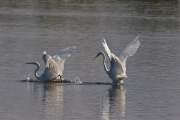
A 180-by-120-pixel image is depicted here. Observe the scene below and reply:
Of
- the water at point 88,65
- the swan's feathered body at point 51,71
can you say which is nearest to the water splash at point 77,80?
the water at point 88,65

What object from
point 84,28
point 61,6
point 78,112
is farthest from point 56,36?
point 61,6

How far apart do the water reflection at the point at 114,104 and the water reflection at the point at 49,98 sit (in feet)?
3.21

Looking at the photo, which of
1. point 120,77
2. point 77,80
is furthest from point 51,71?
point 120,77

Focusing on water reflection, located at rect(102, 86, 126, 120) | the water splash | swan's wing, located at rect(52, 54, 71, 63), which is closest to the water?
water reflection, located at rect(102, 86, 126, 120)

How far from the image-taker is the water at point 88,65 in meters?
24.4

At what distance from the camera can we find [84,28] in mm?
51531

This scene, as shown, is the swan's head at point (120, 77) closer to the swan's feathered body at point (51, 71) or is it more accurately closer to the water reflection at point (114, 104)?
the water reflection at point (114, 104)

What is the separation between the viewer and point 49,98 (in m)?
26.2

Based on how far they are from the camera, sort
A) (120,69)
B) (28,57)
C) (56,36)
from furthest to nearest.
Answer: (56,36) → (28,57) → (120,69)

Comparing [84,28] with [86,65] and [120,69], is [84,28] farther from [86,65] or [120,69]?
[120,69]

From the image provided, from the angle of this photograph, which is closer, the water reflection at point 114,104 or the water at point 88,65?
the water reflection at point 114,104

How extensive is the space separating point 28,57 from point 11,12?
2757 centimetres

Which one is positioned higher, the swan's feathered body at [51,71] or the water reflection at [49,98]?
the swan's feathered body at [51,71]

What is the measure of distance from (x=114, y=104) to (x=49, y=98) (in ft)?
5.44
